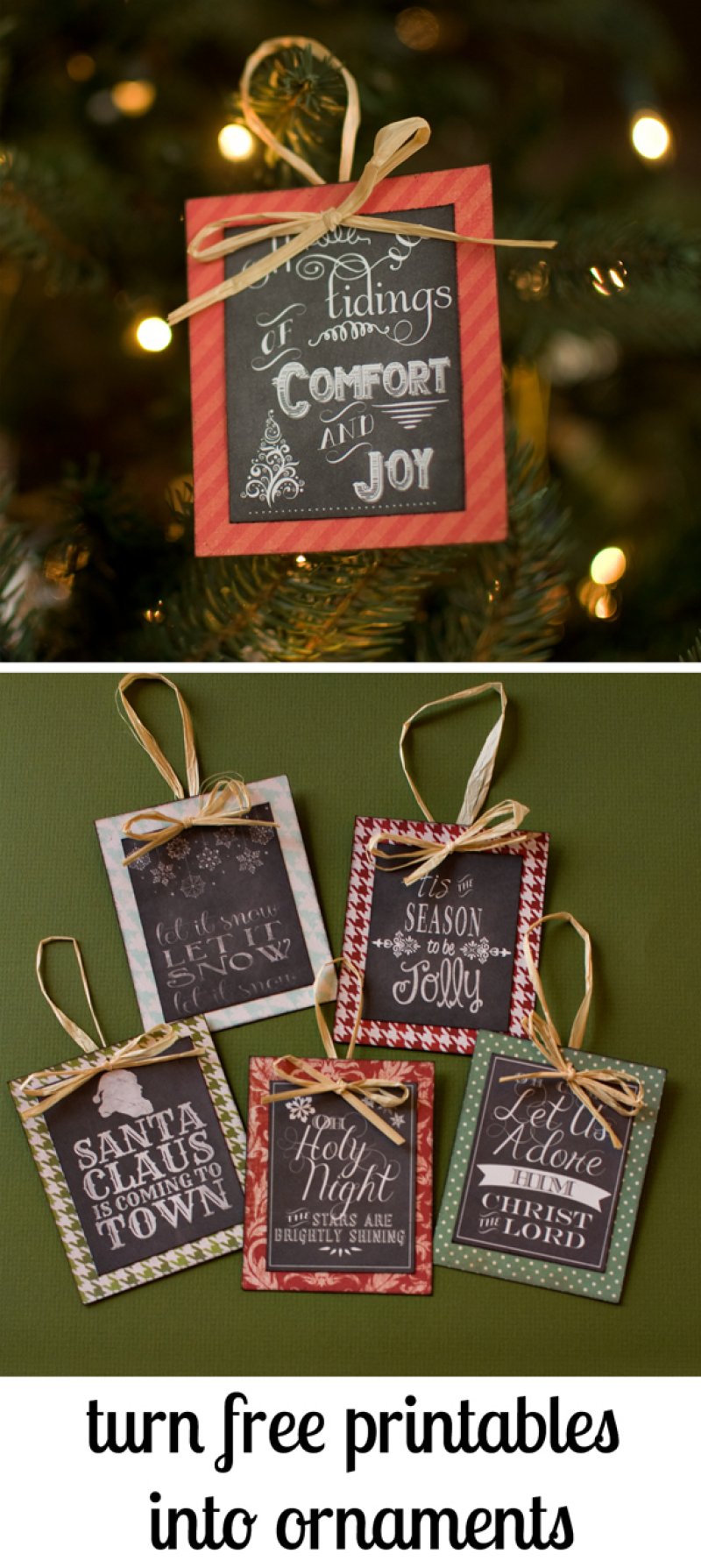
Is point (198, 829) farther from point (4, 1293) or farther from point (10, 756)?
point (4, 1293)

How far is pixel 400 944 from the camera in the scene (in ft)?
2.14

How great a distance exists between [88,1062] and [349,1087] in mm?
148

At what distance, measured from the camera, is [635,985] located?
Answer: 0.66m

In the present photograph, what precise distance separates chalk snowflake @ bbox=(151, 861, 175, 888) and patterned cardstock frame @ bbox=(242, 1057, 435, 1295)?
0.37ft

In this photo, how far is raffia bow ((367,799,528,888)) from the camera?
66 cm

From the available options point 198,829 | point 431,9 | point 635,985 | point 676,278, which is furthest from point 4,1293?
point 431,9

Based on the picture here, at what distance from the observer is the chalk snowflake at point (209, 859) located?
2.17 feet

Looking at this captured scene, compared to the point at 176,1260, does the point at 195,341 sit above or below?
above

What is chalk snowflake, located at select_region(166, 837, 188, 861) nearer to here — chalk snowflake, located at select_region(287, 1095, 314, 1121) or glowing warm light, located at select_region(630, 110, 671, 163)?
chalk snowflake, located at select_region(287, 1095, 314, 1121)

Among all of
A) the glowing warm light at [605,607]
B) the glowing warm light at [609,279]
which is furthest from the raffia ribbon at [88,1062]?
the glowing warm light at [609,279]

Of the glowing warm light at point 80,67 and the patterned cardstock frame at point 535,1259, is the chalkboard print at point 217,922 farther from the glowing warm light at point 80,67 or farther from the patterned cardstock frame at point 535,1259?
the glowing warm light at point 80,67

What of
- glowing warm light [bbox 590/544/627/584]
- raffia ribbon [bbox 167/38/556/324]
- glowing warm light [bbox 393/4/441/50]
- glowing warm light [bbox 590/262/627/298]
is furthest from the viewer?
glowing warm light [bbox 393/4/441/50]

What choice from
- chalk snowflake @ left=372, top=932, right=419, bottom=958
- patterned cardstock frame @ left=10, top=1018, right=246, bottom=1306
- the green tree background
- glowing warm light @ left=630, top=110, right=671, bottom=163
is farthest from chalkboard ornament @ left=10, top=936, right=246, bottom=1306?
glowing warm light @ left=630, top=110, right=671, bottom=163
